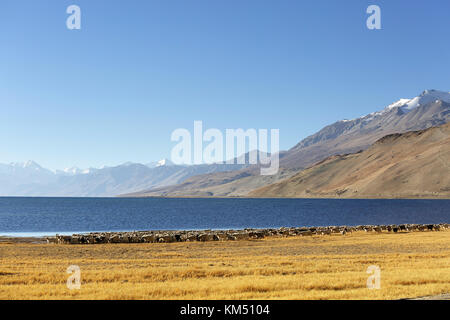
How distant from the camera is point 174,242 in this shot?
59031mm

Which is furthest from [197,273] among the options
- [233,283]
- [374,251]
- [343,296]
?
[374,251]

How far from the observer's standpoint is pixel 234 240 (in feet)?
202

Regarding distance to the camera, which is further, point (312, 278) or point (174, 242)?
point (174, 242)

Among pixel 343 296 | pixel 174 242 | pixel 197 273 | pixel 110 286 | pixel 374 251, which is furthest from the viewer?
pixel 174 242

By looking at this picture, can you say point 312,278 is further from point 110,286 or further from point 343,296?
point 110,286

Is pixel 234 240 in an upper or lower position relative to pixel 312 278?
A: lower

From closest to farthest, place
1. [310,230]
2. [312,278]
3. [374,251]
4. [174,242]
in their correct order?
[312,278], [374,251], [174,242], [310,230]
